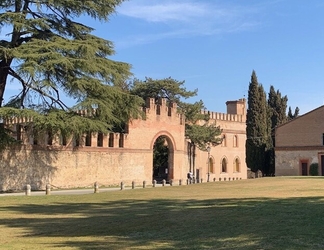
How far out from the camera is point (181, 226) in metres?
11.4

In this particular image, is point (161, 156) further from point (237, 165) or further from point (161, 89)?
point (237, 165)

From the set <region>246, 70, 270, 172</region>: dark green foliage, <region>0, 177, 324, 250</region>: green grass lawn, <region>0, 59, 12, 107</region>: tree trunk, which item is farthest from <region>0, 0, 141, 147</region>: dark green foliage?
<region>246, 70, 270, 172</region>: dark green foliage

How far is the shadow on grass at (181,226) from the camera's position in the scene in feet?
29.8

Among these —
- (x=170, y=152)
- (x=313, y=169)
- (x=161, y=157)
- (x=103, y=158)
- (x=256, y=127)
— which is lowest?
(x=313, y=169)

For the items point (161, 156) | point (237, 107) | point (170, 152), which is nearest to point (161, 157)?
point (161, 156)

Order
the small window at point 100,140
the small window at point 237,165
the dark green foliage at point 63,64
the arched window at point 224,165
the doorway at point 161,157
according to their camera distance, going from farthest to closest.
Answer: the small window at point 237,165 < the arched window at point 224,165 < the doorway at point 161,157 < the small window at point 100,140 < the dark green foliage at point 63,64

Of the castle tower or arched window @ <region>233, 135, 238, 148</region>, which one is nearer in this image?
arched window @ <region>233, 135, 238, 148</region>

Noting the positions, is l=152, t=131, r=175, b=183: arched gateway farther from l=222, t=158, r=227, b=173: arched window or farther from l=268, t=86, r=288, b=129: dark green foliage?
l=268, t=86, r=288, b=129: dark green foliage

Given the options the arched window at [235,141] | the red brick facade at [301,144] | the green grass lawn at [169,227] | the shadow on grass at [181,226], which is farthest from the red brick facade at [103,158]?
the shadow on grass at [181,226]

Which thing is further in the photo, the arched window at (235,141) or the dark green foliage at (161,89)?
the arched window at (235,141)

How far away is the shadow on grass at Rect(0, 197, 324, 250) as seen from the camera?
908 centimetres

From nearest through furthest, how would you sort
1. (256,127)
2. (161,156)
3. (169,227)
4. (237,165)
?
(169,227), (161,156), (256,127), (237,165)

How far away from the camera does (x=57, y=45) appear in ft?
88.2

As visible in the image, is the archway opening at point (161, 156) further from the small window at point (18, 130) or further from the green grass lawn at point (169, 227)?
the green grass lawn at point (169, 227)
